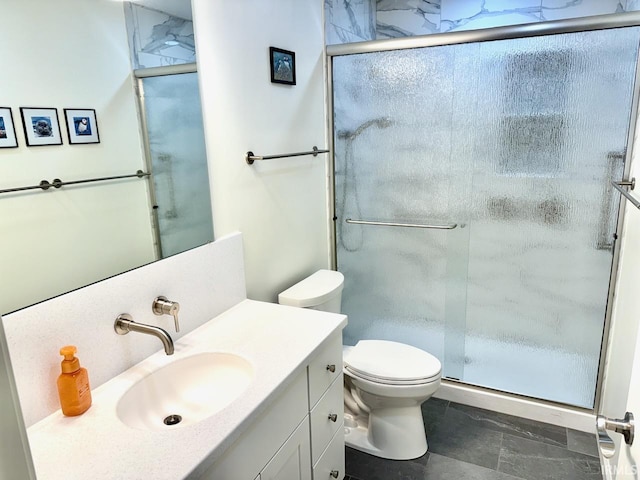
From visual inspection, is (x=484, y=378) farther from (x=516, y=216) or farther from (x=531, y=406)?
(x=516, y=216)

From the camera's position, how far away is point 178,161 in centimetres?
160

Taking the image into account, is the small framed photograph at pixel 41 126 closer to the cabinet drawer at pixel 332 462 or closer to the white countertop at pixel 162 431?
the white countertop at pixel 162 431

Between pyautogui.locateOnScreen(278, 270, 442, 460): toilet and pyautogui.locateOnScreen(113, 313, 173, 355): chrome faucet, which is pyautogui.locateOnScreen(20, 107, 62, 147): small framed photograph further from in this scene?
pyautogui.locateOnScreen(278, 270, 442, 460): toilet

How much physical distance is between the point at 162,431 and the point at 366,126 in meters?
1.90

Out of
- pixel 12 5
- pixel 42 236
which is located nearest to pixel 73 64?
pixel 12 5

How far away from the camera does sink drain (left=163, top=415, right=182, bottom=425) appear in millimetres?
1294

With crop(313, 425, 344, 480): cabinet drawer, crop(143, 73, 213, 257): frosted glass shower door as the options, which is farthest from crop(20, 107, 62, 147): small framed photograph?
crop(313, 425, 344, 480): cabinet drawer

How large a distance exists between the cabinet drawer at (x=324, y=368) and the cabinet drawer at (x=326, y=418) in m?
0.03

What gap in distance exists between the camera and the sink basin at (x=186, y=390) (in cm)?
128

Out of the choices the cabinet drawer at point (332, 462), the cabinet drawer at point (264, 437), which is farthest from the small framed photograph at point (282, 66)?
the cabinet drawer at point (332, 462)

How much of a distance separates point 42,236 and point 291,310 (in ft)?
2.92

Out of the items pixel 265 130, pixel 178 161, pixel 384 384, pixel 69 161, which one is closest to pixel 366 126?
pixel 265 130

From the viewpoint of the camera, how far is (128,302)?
1.37 metres

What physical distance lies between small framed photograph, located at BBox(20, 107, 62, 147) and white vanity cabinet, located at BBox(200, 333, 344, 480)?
0.88 metres
